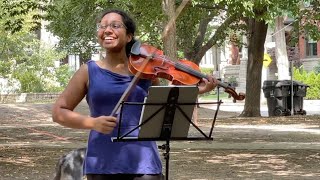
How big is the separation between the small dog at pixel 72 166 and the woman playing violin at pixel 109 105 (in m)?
2.46

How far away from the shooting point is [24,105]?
97.7ft

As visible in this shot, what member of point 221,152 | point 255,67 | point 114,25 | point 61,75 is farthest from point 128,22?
point 61,75

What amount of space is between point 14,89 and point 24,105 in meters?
6.83

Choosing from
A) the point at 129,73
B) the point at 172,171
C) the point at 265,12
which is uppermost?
the point at 265,12

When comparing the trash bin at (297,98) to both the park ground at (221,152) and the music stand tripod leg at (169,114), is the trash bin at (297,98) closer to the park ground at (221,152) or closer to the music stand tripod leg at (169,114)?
the park ground at (221,152)

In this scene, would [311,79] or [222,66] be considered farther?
[222,66]

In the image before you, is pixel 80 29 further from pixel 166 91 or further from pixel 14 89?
pixel 166 91

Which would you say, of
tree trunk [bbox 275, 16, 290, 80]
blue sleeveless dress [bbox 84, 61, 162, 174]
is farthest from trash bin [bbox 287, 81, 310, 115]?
blue sleeveless dress [bbox 84, 61, 162, 174]

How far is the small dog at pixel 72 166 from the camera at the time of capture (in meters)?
6.22

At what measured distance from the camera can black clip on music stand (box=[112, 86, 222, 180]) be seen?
11.7ft

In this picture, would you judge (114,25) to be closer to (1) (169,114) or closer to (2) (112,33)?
(2) (112,33)

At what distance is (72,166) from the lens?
6.33 metres

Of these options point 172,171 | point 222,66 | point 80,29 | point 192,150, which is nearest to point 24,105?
point 80,29

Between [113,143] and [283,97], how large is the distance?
885 inches
